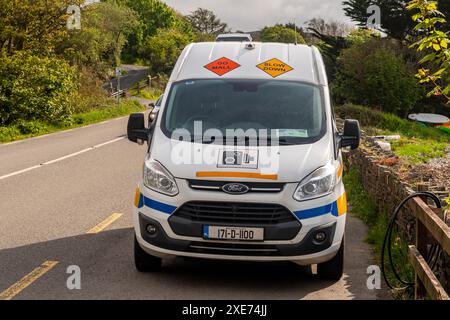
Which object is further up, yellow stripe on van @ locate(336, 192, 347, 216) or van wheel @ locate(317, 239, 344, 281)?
yellow stripe on van @ locate(336, 192, 347, 216)

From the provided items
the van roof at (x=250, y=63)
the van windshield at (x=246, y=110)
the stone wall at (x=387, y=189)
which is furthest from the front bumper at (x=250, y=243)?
the van roof at (x=250, y=63)

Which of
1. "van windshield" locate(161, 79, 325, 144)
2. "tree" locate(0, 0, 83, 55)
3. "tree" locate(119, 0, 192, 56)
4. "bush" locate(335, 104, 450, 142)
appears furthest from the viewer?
"tree" locate(119, 0, 192, 56)

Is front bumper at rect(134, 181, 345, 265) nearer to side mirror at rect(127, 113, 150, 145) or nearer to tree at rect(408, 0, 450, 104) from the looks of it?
side mirror at rect(127, 113, 150, 145)

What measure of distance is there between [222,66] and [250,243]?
2.55 metres

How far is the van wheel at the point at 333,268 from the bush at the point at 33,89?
73.4ft

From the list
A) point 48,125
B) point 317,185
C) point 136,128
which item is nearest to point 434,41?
point 317,185

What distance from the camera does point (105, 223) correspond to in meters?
9.48

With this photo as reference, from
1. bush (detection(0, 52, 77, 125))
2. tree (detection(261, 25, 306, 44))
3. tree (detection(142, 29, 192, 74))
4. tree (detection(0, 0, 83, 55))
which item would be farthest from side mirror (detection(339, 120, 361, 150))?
tree (detection(261, 25, 306, 44))

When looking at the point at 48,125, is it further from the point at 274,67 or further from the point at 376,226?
the point at 274,67

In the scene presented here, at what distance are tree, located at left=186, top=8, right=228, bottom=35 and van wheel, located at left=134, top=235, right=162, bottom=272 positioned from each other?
476ft

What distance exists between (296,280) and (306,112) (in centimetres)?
189

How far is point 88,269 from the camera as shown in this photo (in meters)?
7.14

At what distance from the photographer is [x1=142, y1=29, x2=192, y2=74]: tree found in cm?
9719

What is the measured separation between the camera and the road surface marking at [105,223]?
356 inches
